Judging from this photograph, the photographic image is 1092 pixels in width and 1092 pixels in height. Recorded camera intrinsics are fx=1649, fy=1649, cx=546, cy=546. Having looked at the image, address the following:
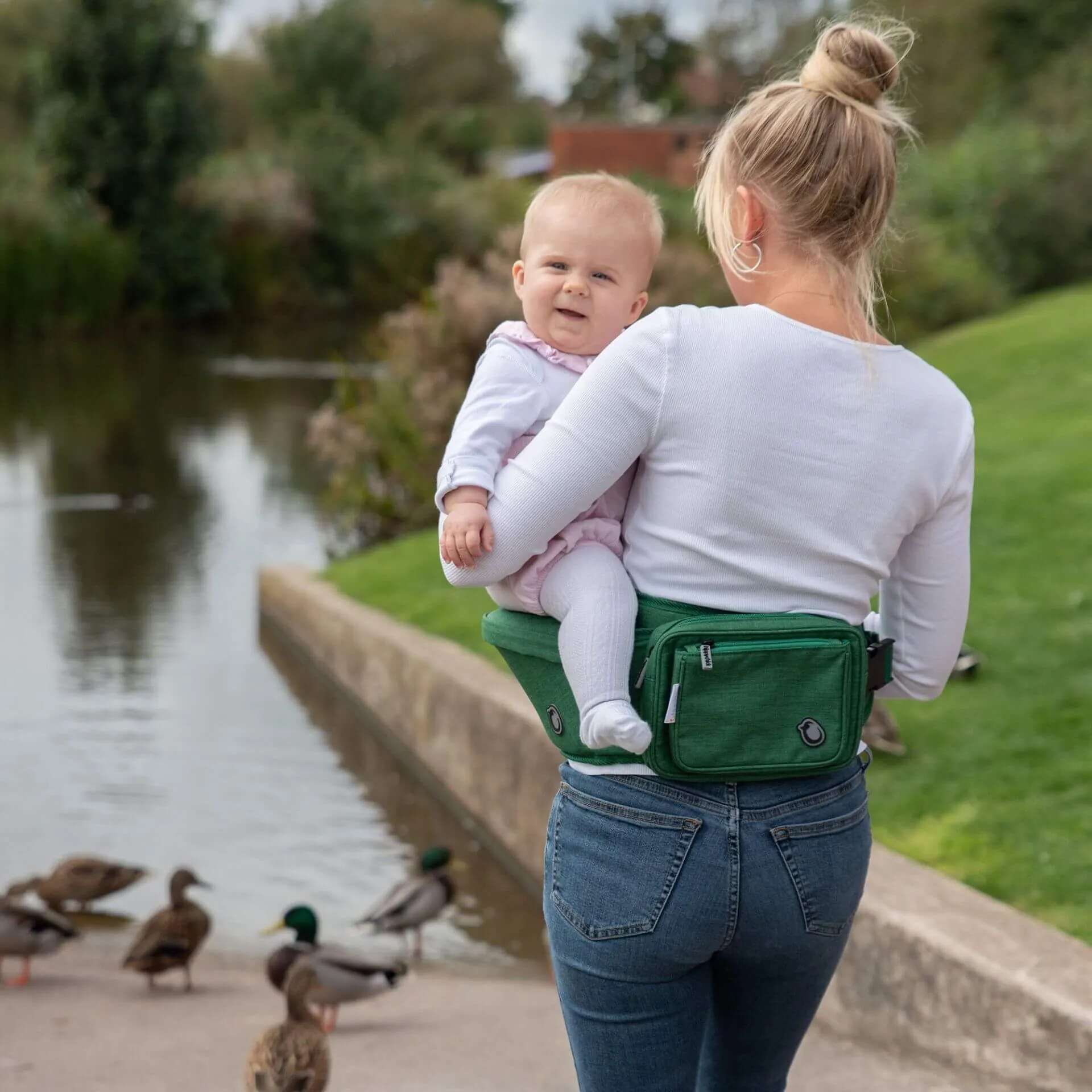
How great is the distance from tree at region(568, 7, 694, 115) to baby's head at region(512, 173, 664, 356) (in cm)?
9213

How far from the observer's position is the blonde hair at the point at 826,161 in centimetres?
192

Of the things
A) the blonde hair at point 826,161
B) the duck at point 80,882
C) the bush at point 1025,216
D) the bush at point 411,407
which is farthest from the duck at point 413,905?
the bush at point 1025,216

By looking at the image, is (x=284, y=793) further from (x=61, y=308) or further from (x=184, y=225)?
(x=184, y=225)

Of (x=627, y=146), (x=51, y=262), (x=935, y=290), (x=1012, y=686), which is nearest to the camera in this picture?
(x=1012, y=686)

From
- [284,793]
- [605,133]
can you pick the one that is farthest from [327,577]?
[605,133]

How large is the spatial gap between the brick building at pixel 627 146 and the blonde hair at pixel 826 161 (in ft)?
220

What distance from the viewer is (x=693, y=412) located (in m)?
1.85

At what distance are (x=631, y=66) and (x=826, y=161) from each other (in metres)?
96.0

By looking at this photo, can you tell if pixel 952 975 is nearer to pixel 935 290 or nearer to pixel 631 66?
pixel 935 290

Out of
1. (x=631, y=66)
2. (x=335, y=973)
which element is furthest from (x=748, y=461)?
(x=631, y=66)

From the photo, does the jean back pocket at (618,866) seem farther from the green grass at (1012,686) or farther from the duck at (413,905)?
the duck at (413,905)

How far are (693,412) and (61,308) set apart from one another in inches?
1318

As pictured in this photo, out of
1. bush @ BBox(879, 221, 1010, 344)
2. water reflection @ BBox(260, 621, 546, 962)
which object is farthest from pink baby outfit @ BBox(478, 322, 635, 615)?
bush @ BBox(879, 221, 1010, 344)

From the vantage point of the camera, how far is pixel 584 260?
2.22 metres
